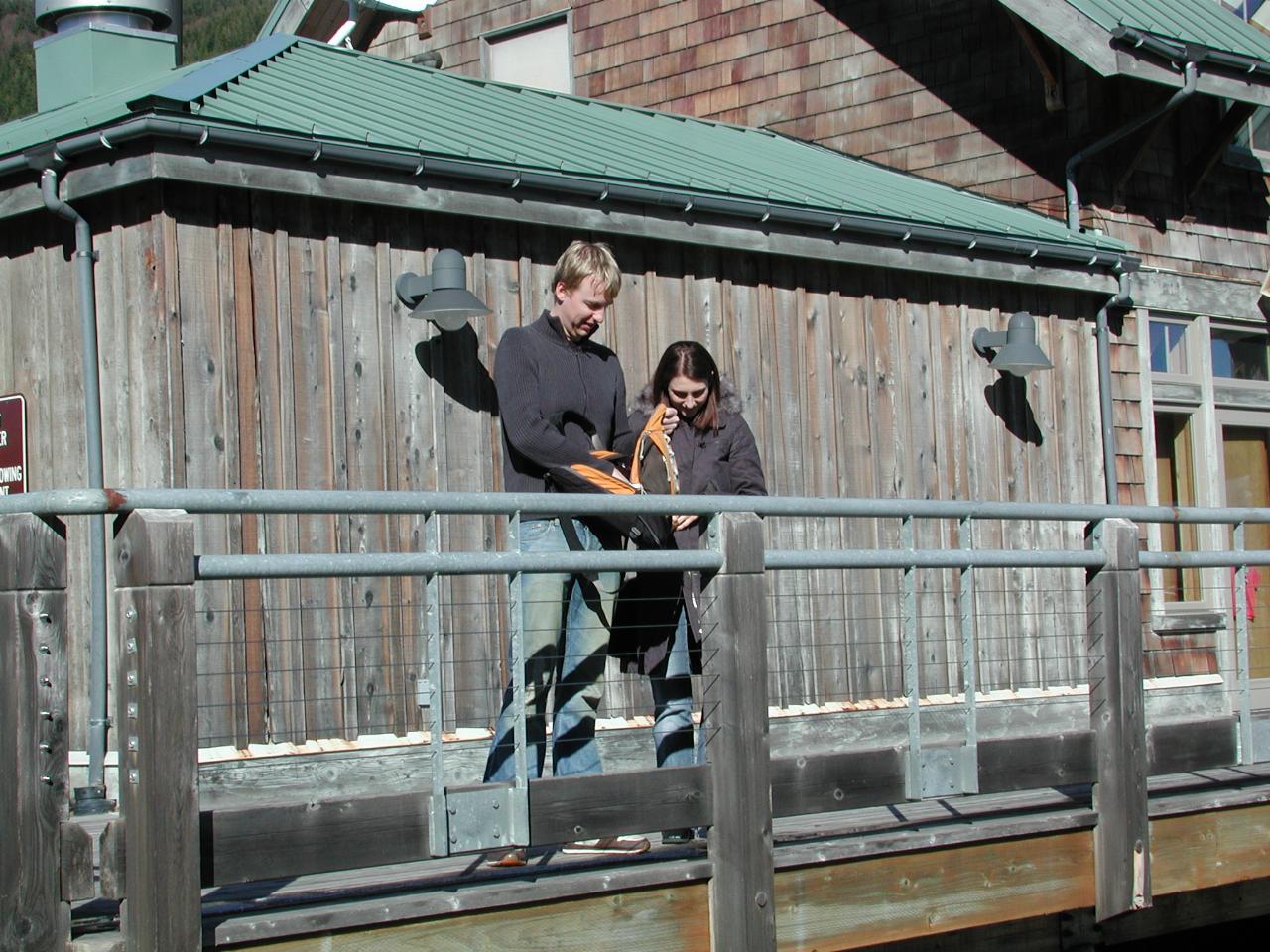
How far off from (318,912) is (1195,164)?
10.1 m

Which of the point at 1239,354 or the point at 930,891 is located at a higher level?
the point at 1239,354

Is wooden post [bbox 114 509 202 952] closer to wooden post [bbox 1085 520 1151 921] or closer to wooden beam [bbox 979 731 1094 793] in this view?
wooden beam [bbox 979 731 1094 793]

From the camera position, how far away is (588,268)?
584 centimetres

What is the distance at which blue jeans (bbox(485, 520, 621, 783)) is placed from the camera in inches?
220

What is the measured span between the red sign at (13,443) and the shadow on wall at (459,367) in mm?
1888

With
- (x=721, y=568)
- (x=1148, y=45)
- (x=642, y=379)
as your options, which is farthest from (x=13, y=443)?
(x=1148, y=45)

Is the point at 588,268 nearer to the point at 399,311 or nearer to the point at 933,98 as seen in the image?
the point at 399,311

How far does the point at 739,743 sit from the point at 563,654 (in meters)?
0.68

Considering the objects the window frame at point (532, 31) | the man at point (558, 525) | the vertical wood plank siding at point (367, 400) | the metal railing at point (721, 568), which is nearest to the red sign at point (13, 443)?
the vertical wood plank siding at point (367, 400)

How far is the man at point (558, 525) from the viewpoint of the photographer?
563 centimetres

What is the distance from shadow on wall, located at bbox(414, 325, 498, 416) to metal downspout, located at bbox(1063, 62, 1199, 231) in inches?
205

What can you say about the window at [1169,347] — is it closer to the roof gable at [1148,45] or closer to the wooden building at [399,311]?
the wooden building at [399,311]

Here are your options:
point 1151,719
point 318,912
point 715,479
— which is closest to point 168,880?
point 318,912

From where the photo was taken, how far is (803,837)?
613 centimetres
